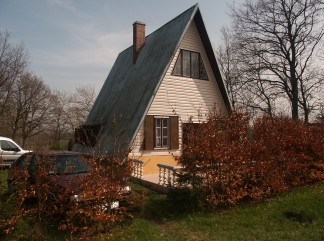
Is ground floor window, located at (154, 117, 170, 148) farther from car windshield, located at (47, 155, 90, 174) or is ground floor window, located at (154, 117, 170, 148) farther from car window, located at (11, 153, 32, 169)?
car window, located at (11, 153, 32, 169)

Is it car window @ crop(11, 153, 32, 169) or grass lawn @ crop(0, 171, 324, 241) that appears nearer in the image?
grass lawn @ crop(0, 171, 324, 241)

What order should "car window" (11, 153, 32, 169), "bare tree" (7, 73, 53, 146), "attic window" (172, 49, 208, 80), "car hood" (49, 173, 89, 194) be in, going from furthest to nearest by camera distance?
"bare tree" (7, 73, 53, 146) → "attic window" (172, 49, 208, 80) → "car window" (11, 153, 32, 169) → "car hood" (49, 173, 89, 194)

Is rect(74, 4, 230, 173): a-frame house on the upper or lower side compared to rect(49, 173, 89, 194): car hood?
upper

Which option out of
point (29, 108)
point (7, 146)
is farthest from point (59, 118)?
point (7, 146)

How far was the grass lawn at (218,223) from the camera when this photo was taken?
761 centimetres

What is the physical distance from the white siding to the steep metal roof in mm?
396

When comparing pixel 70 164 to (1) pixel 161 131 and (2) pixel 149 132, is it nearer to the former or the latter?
(2) pixel 149 132

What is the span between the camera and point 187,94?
55.0 ft

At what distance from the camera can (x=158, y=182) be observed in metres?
12.6

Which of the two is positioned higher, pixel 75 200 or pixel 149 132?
pixel 149 132

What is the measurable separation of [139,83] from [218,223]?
32.6ft

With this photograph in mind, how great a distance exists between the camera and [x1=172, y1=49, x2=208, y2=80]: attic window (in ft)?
54.7

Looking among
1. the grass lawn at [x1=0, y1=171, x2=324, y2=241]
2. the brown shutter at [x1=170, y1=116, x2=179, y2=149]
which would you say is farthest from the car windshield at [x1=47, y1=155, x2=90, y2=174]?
the brown shutter at [x1=170, y1=116, x2=179, y2=149]

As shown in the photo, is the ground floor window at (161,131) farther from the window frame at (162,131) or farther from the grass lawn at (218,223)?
the grass lawn at (218,223)
